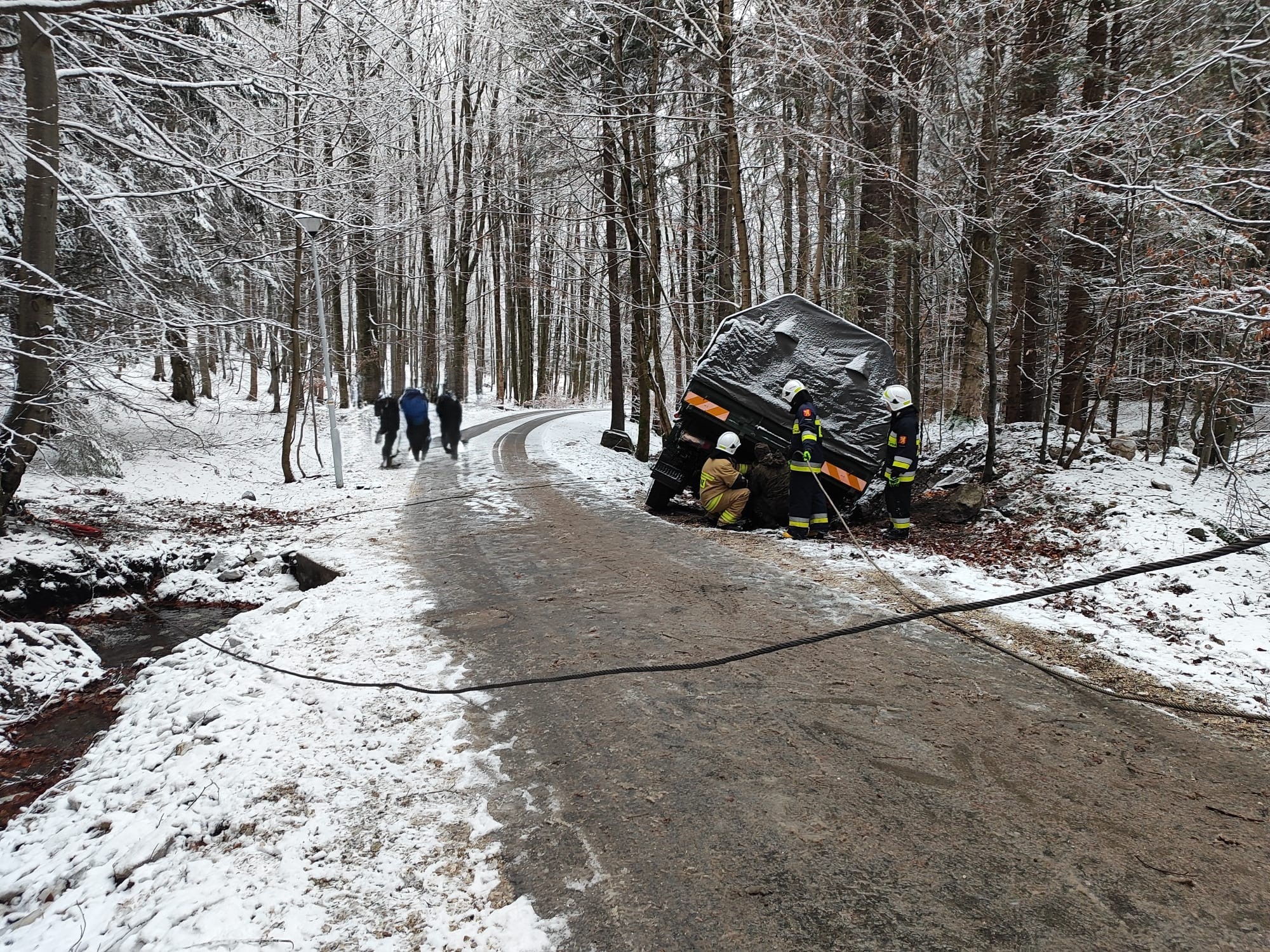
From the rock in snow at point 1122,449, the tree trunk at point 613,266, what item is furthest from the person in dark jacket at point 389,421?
the rock in snow at point 1122,449

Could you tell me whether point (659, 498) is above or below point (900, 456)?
below

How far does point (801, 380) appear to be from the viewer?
9641 mm

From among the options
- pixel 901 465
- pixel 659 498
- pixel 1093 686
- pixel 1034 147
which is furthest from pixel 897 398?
pixel 1093 686

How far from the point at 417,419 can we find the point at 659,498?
6.38 metres

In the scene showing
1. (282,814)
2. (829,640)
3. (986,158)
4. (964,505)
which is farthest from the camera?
(964,505)

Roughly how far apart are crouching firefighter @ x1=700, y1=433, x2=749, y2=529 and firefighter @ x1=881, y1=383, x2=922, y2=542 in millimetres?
1961

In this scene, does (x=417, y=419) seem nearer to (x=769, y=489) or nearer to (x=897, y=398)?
(x=769, y=489)

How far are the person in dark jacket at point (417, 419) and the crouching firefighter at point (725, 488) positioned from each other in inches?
265

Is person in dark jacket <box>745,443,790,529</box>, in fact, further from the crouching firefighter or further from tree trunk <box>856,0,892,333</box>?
tree trunk <box>856,0,892,333</box>

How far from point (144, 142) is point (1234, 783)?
1223cm

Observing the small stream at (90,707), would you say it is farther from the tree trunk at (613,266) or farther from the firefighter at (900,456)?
the tree trunk at (613,266)

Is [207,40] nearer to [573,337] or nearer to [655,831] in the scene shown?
[655,831]

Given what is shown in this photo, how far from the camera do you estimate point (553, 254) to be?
117 ft

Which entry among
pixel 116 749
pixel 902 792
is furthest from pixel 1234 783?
pixel 116 749
